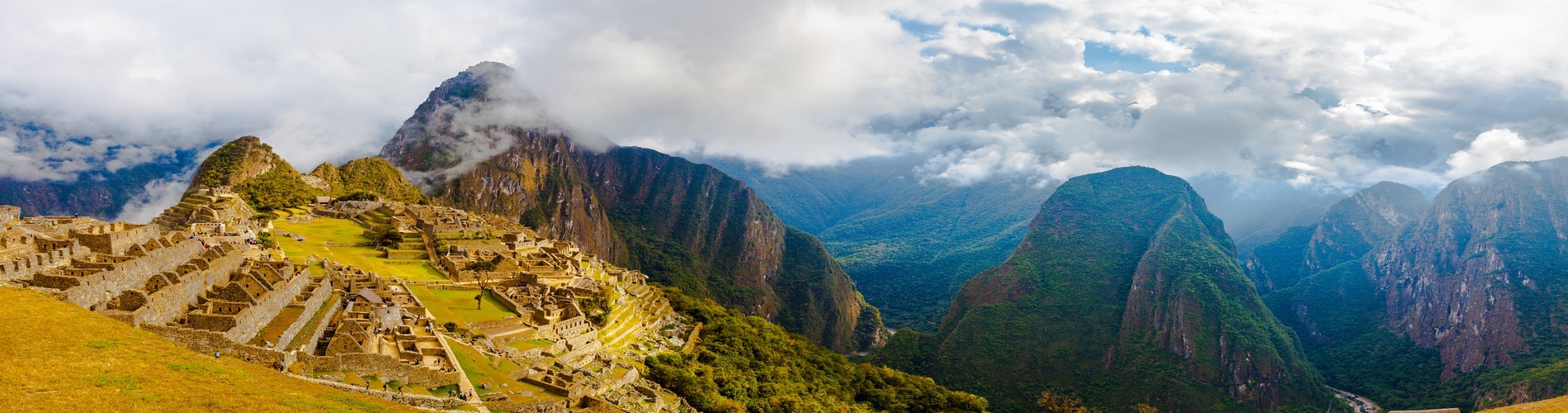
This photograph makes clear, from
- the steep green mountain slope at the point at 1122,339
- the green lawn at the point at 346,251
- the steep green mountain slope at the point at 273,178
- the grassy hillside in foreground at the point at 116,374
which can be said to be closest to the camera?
the grassy hillside in foreground at the point at 116,374

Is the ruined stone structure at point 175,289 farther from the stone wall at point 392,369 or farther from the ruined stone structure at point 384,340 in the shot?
the stone wall at point 392,369

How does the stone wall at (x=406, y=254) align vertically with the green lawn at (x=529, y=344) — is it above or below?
above

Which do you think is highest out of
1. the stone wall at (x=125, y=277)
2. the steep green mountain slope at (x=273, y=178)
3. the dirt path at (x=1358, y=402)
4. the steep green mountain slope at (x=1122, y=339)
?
the steep green mountain slope at (x=273, y=178)

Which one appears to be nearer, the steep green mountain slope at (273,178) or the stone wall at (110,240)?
the stone wall at (110,240)

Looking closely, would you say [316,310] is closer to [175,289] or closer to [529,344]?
[175,289]

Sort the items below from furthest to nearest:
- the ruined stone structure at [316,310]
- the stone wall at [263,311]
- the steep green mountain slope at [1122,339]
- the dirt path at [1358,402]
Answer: the dirt path at [1358,402] → the steep green mountain slope at [1122,339] → the stone wall at [263,311] → the ruined stone structure at [316,310]

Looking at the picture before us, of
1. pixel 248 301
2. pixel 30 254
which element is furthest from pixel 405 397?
pixel 30 254

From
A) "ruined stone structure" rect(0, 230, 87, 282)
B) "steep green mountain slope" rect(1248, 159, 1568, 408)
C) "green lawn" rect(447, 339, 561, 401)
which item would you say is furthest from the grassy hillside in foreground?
"steep green mountain slope" rect(1248, 159, 1568, 408)

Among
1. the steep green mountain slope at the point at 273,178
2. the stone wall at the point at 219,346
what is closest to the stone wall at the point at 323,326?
the stone wall at the point at 219,346
